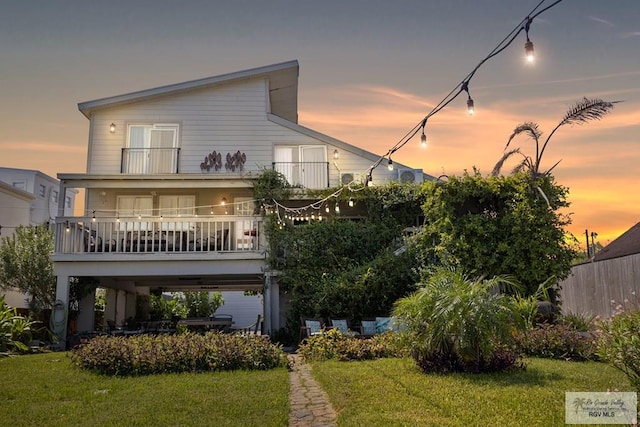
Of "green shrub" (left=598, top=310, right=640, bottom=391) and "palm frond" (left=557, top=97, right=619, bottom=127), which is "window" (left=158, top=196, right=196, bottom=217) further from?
"green shrub" (left=598, top=310, right=640, bottom=391)

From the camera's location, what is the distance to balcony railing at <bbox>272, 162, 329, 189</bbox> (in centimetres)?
1897

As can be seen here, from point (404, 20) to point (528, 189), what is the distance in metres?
5.54

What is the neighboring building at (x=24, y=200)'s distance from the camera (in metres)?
26.5

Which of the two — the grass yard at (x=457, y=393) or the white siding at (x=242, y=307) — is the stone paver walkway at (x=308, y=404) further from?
the white siding at (x=242, y=307)

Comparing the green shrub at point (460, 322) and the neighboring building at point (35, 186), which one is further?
the neighboring building at point (35, 186)

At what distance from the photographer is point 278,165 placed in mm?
19062

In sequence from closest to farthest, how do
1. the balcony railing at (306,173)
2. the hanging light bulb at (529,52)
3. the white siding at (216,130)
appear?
1. the hanging light bulb at (529,52)
2. the white siding at (216,130)
3. the balcony railing at (306,173)

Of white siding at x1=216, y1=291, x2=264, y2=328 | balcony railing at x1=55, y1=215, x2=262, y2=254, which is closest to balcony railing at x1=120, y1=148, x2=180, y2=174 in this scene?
balcony railing at x1=55, y1=215, x2=262, y2=254

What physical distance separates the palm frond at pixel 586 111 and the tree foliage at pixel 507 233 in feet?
7.12

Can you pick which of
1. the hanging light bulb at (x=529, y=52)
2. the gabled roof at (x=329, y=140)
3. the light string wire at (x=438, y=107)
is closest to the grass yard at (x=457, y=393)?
the hanging light bulb at (x=529, y=52)

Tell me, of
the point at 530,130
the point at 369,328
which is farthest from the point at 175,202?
the point at 530,130

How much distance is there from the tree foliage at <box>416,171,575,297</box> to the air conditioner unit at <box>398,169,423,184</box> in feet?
8.92

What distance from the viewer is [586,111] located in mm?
15625

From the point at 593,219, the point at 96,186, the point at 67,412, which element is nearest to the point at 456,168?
the point at 593,219
